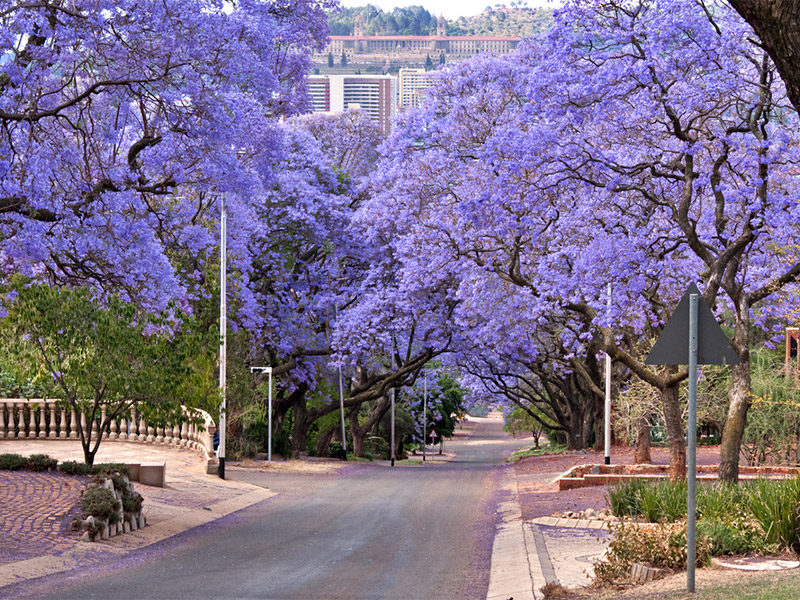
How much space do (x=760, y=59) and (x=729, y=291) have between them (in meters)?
4.05

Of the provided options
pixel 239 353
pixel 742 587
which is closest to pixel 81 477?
pixel 742 587

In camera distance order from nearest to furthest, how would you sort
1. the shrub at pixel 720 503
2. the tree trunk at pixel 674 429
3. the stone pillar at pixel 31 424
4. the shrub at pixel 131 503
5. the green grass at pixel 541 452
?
the shrub at pixel 720 503, the shrub at pixel 131 503, the tree trunk at pixel 674 429, the stone pillar at pixel 31 424, the green grass at pixel 541 452

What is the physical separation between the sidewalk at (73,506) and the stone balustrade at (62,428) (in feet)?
2.01

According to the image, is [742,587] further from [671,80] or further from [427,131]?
[427,131]

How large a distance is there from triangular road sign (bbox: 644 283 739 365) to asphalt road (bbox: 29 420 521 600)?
3611mm

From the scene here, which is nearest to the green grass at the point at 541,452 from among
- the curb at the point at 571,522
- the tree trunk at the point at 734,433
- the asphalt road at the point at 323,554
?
the asphalt road at the point at 323,554

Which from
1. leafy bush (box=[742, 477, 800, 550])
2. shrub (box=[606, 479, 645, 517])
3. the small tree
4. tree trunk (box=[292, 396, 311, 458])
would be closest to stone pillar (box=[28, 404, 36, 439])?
the small tree

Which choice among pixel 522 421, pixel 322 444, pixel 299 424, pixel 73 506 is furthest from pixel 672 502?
pixel 522 421

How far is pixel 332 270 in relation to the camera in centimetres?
3616

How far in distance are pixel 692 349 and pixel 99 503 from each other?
925 centimetres

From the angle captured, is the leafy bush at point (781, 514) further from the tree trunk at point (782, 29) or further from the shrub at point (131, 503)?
the shrub at point (131, 503)

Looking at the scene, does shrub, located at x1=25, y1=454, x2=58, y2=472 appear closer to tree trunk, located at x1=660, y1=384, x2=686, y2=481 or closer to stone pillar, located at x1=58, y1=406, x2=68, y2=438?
stone pillar, located at x1=58, y1=406, x2=68, y2=438

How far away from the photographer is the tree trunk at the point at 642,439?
2970cm

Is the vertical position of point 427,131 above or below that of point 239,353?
above
